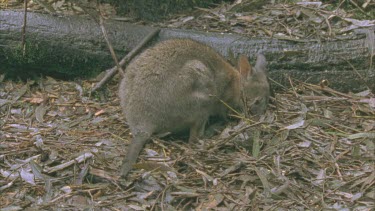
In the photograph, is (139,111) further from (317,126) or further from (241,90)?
(317,126)

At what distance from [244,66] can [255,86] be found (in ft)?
0.82

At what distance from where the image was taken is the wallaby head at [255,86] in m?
7.45

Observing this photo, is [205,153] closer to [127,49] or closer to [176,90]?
[176,90]

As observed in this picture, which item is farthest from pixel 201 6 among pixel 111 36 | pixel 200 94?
pixel 200 94

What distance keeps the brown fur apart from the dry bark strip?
48 cm

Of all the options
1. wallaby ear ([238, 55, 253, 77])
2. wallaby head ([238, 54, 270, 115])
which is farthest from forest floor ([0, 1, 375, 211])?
wallaby ear ([238, 55, 253, 77])

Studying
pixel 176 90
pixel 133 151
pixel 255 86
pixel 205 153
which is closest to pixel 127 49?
pixel 176 90

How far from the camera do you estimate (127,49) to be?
8023 millimetres

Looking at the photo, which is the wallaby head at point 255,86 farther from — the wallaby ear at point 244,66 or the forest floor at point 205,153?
the forest floor at point 205,153

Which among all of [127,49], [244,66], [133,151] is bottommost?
[133,151]

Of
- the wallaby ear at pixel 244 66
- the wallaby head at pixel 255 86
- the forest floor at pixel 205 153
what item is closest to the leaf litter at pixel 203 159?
the forest floor at pixel 205 153

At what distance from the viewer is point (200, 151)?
6.44 metres

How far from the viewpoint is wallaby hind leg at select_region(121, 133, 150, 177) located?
6.10m

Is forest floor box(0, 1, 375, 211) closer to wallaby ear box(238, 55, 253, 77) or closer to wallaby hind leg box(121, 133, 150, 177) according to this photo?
wallaby hind leg box(121, 133, 150, 177)
